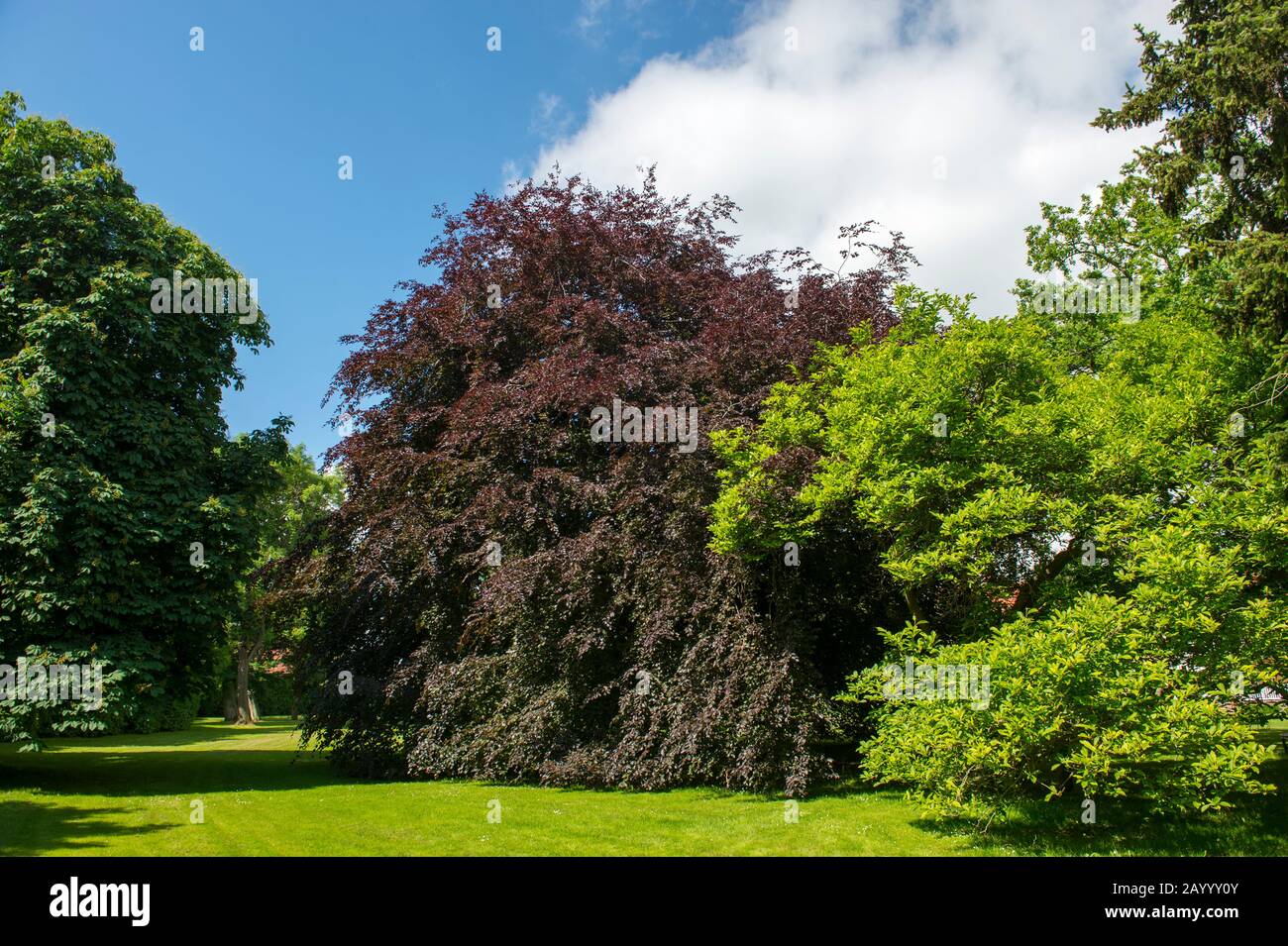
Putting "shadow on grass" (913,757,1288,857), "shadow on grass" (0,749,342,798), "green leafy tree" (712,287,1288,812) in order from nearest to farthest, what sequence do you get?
"green leafy tree" (712,287,1288,812)
"shadow on grass" (913,757,1288,857)
"shadow on grass" (0,749,342,798)

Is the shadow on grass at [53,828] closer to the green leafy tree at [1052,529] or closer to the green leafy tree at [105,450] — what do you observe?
the green leafy tree at [105,450]

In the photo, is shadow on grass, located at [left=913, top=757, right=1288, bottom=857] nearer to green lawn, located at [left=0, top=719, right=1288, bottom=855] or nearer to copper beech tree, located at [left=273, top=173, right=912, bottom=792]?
green lawn, located at [left=0, top=719, right=1288, bottom=855]

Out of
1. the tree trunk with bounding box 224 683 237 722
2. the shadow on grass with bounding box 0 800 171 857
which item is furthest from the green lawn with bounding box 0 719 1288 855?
the tree trunk with bounding box 224 683 237 722

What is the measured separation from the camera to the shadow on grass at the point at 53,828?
8.64 m

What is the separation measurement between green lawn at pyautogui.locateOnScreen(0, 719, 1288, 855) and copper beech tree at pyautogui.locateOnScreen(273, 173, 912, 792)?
82cm

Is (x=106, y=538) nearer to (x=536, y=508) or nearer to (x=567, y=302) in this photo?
(x=536, y=508)

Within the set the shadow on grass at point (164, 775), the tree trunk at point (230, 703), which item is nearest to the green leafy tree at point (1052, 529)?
the shadow on grass at point (164, 775)

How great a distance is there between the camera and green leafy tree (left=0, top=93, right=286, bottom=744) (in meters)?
12.2

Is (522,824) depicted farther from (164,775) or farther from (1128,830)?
(164,775)

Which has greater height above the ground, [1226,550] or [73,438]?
[73,438]

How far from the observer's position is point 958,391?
9539 mm
